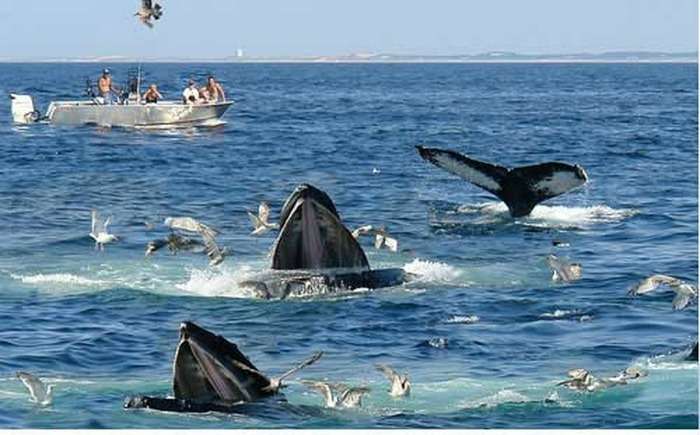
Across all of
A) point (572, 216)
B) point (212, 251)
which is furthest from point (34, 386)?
point (572, 216)

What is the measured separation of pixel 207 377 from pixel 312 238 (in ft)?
21.3

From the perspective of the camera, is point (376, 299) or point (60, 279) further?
point (60, 279)

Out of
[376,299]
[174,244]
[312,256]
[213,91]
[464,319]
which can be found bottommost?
[213,91]

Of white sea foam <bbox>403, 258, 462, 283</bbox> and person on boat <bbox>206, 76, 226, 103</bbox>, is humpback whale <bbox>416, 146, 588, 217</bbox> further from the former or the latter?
person on boat <bbox>206, 76, 226, 103</bbox>

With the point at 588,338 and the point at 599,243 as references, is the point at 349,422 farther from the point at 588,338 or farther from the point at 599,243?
the point at 599,243

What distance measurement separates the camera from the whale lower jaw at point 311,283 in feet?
74.0

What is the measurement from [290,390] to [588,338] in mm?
4948

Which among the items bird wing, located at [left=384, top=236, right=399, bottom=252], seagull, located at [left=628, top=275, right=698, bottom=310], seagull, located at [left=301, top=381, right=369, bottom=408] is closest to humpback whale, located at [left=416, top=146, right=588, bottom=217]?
bird wing, located at [left=384, top=236, right=399, bottom=252]

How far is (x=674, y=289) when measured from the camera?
75.9 ft

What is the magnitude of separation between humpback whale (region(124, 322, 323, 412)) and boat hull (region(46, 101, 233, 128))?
49.3m

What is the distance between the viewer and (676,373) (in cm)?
1855

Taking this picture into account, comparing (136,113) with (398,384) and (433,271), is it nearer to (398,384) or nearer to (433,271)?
(433,271)

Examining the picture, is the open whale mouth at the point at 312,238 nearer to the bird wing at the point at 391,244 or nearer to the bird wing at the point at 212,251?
the bird wing at the point at 212,251

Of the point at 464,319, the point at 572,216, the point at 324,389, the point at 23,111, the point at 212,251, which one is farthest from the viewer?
the point at 23,111
